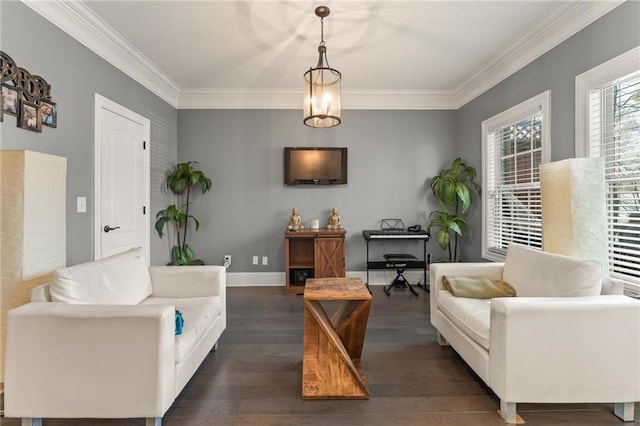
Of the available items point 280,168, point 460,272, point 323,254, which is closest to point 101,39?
point 280,168

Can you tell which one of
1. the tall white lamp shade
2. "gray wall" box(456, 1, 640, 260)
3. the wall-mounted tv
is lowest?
the tall white lamp shade

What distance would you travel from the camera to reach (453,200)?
4309 mm

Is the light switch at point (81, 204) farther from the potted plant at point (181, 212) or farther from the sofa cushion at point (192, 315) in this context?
the potted plant at point (181, 212)

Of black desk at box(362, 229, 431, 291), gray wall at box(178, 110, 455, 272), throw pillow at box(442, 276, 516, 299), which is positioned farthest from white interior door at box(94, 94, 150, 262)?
throw pillow at box(442, 276, 516, 299)

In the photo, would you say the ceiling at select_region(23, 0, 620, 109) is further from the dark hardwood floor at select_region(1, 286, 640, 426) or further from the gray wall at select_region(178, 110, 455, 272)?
the dark hardwood floor at select_region(1, 286, 640, 426)

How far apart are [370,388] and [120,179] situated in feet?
10.0

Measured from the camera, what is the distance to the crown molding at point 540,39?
240 centimetres

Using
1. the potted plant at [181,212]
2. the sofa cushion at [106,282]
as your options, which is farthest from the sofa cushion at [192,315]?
the potted plant at [181,212]

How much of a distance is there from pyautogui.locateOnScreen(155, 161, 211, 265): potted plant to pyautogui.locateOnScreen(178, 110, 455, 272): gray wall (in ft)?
0.53

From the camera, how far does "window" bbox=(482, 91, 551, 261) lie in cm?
313

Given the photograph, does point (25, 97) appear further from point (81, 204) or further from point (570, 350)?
point (570, 350)

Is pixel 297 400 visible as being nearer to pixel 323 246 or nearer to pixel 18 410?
pixel 18 410

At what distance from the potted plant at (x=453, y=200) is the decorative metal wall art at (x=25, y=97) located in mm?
4168

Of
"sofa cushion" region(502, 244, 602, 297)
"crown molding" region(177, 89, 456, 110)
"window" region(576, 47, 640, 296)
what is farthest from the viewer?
"crown molding" region(177, 89, 456, 110)
